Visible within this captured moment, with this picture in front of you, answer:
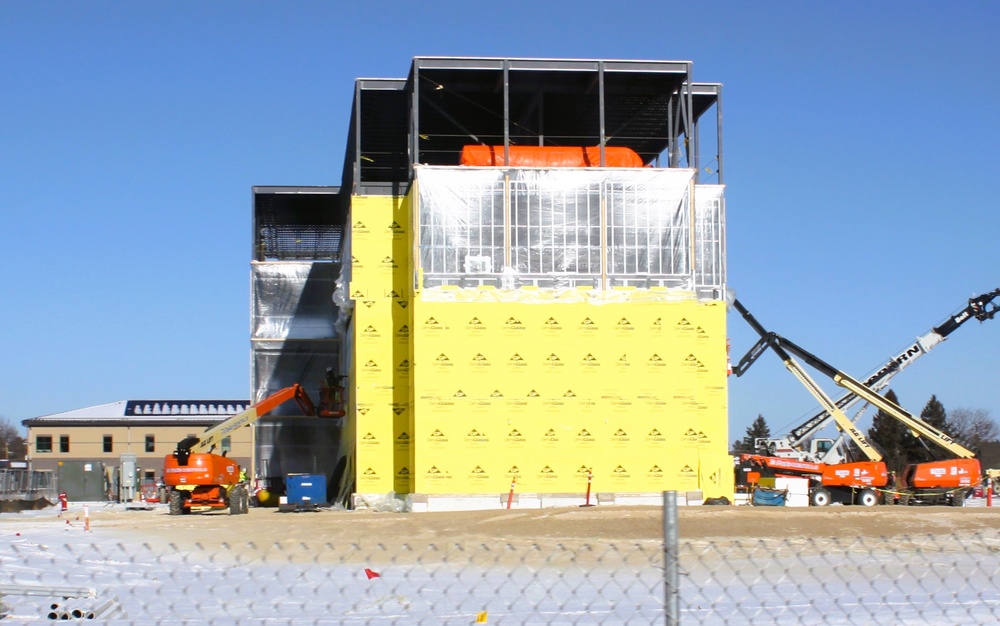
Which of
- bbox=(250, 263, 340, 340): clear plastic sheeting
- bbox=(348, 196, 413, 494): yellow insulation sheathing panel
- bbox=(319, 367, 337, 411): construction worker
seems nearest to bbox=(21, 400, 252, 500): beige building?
bbox=(250, 263, 340, 340): clear plastic sheeting

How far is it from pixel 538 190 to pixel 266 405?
648 inches

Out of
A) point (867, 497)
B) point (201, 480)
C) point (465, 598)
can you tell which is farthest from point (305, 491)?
point (465, 598)

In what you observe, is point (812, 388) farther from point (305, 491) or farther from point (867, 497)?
point (305, 491)

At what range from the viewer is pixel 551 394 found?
36969 mm

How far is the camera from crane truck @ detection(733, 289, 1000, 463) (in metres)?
57.3

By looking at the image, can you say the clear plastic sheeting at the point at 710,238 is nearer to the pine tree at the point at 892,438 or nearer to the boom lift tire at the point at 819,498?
the boom lift tire at the point at 819,498

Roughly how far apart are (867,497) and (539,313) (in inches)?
593

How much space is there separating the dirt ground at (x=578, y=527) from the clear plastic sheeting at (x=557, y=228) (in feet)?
32.4

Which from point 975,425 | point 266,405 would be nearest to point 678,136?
point 266,405

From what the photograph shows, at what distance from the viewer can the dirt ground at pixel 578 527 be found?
22.5 m

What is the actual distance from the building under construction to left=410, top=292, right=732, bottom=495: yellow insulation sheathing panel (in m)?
0.05

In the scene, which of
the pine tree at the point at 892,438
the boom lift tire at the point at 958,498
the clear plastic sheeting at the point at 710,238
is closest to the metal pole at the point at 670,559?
the clear plastic sheeting at the point at 710,238

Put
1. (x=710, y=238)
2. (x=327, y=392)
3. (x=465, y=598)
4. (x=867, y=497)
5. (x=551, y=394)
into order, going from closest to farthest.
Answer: (x=465, y=598), (x=551, y=394), (x=710, y=238), (x=867, y=497), (x=327, y=392)

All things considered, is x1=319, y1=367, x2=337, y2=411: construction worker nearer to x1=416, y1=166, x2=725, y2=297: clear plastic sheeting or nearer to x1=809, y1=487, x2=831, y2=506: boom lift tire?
x1=416, y1=166, x2=725, y2=297: clear plastic sheeting
